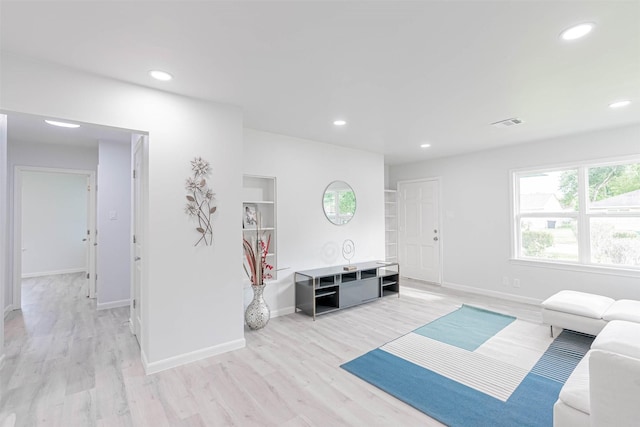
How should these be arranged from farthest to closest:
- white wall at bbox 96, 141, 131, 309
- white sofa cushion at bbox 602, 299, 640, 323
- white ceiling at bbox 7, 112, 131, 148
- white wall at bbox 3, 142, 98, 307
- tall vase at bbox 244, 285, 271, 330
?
white wall at bbox 96, 141, 131, 309
white wall at bbox 3, 142, 98, 307
white ceiling at bbox 7, 112, 131, 148
tall vase at bbox 244, 285, 271, 330
white sofa cushion at bbox 602, 299, 640, 323

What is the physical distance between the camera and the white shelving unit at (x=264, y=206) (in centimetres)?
381

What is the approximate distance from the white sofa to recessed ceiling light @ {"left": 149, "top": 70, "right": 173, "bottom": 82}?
10.1ft

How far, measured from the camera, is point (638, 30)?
176 cm

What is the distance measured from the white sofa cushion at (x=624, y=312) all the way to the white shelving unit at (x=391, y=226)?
361cm

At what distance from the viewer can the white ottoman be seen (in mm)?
2840

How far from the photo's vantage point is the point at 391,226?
20.9 ft

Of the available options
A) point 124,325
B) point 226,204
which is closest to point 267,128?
point 226,204

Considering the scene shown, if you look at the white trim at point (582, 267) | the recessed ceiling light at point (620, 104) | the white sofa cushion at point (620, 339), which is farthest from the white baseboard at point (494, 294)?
the recessed ceiling light at point (620, 104)

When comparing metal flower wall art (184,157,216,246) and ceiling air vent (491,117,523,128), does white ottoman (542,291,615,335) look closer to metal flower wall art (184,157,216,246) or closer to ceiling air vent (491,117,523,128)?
ceiling air vent (491,117,523,128)

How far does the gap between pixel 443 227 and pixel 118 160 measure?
18.1ft

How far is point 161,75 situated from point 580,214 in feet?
16.9

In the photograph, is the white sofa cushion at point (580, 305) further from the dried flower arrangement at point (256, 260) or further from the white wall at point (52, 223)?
the white wall at point (52, 223)

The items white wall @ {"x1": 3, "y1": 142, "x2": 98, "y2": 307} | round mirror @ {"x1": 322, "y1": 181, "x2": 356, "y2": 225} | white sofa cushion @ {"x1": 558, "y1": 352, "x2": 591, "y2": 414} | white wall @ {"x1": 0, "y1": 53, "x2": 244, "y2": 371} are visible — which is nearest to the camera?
white sofa cushion @ {"x1": 558, "y1": 352, "x2": 591, "y2": 414}

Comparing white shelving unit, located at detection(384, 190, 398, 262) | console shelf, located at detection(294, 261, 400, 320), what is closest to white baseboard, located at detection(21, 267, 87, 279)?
console shelf, located at detection(294, 261, 400, 320)
